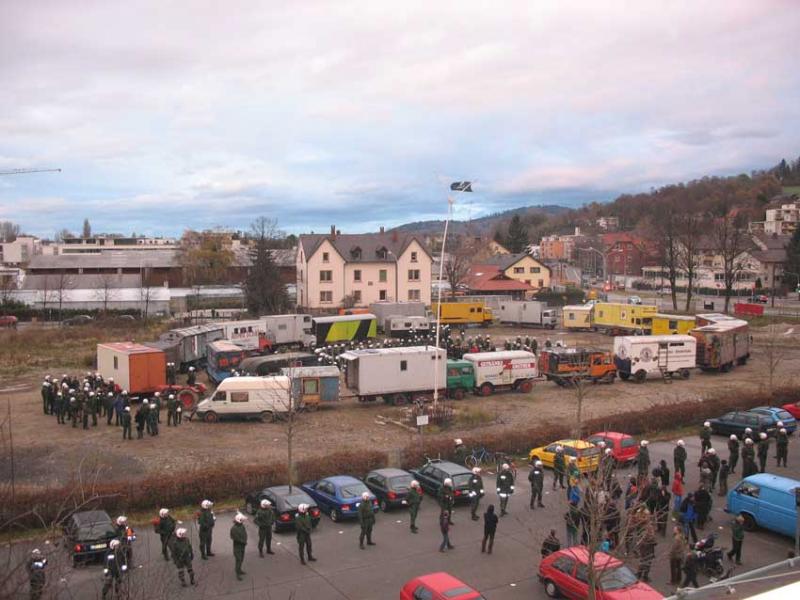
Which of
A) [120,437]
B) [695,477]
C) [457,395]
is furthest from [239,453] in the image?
[695,477]

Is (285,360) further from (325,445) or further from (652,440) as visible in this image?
(652,440)

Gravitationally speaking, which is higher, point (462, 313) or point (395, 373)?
point (462, 313)

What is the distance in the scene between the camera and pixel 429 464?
20.4 metres

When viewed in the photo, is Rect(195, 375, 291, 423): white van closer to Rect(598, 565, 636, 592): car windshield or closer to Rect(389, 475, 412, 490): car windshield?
Rect(389, 475, 412, 490): car windshield

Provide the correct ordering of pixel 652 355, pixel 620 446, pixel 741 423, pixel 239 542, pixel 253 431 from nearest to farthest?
pixel 239 542
pixel 620 446
pixel 741 423
pixel 253 431
pixel 652 355

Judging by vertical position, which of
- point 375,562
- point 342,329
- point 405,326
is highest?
point 342,329

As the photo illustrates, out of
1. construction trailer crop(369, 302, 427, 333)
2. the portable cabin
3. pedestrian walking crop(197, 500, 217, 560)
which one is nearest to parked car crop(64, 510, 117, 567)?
pedestrian walking crop(197, 500, 217, 560)

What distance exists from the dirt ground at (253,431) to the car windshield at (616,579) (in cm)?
1237

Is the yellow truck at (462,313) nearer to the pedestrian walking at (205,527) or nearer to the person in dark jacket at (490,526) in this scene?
the person in dark jacket at (490,526)

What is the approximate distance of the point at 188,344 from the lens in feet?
130

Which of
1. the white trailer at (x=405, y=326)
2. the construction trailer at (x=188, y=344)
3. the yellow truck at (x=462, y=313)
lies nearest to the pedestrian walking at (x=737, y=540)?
the construction trailer at (x=188, y=344)

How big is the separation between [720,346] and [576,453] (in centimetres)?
2351

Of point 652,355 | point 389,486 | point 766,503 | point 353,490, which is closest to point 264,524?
point 353,490

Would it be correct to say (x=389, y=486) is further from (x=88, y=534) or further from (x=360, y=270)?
(x=360, y=270)
